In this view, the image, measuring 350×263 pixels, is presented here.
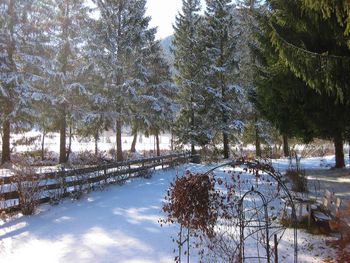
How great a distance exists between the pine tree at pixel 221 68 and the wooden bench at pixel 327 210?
16888mm

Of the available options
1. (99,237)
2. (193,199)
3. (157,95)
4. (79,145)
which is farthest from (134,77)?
(79,145)

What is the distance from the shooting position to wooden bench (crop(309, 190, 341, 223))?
6.92 m

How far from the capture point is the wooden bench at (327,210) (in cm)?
692

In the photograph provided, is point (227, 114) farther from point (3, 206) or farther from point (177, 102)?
point (3, 206)

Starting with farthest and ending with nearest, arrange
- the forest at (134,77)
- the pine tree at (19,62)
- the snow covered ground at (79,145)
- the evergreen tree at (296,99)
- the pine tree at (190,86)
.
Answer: the snow covered ground at (79,145)
the pine tree at (190,86)
the pine tree at (19,62)
the forest at (134,77)
the evergreen tree at (296,99)

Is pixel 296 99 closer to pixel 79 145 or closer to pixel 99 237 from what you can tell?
pixel 99 237

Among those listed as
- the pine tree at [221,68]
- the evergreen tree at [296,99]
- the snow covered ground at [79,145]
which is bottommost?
the snow covered ground at [79,145]

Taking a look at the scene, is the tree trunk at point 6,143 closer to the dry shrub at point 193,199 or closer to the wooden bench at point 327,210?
the wooden bench at point 327,210

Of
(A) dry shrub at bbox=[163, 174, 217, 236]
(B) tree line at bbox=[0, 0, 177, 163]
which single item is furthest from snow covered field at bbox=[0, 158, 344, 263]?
(B) tree line at bbox=[0, 0, 177, 163]

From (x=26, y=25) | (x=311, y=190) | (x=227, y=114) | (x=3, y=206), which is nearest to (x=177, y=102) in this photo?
(x=227, y=114)

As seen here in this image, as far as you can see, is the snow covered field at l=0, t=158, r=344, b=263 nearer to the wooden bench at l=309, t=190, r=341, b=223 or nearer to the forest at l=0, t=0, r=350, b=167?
the wooden bench at l=309, t=190, r=341, b=223

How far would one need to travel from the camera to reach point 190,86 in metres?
24.4

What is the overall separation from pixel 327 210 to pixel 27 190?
7.10 m

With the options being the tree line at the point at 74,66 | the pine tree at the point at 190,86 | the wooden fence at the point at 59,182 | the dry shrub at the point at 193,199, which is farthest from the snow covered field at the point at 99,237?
the pine tree at the point at 190,86
